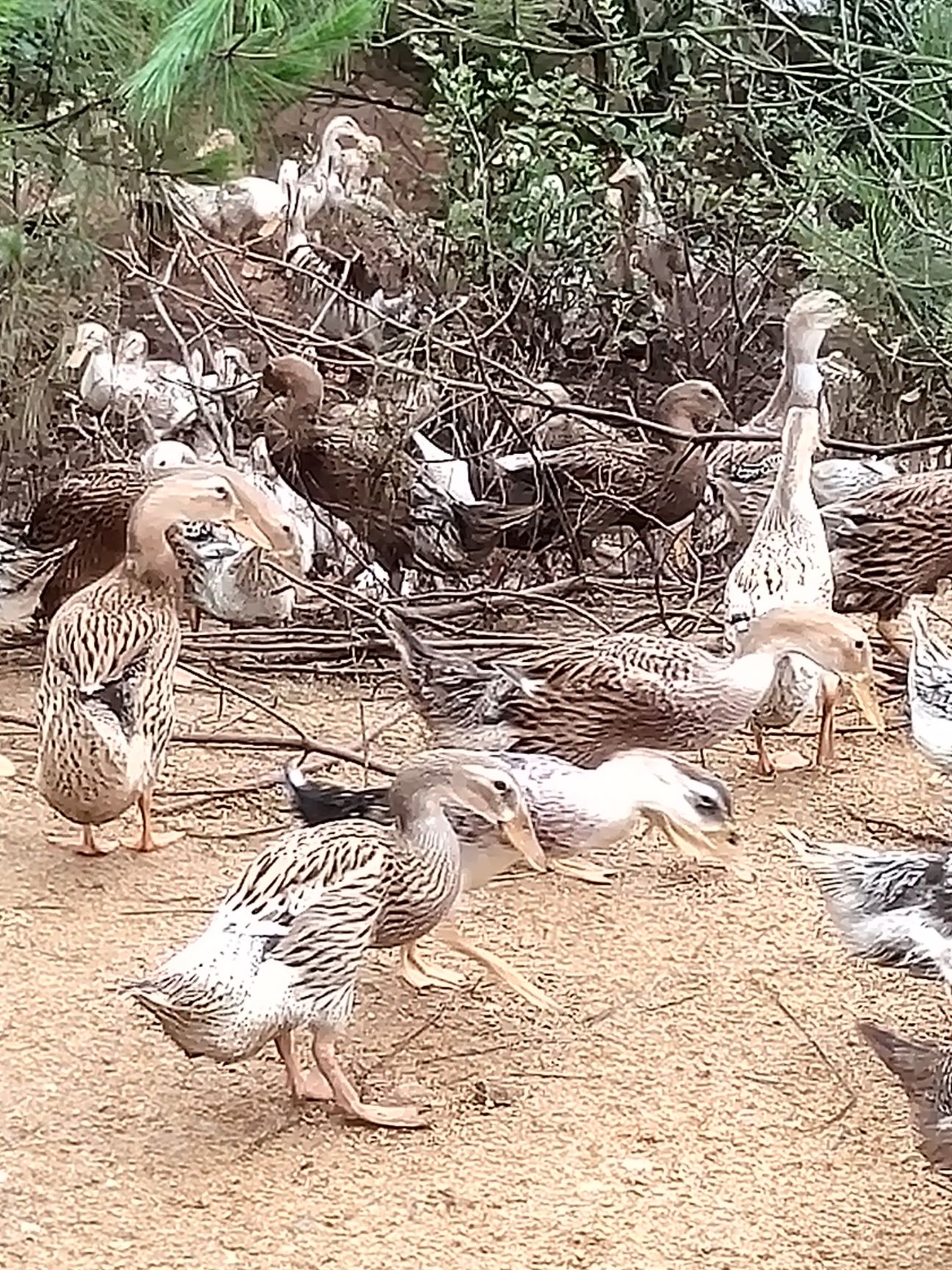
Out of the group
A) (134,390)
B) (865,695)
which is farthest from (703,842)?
(134,390)

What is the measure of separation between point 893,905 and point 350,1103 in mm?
955

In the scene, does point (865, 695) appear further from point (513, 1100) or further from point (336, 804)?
point (513, 1100)

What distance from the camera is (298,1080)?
3066 mm

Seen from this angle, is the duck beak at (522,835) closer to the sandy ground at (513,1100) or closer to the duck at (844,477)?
the sandy ground at (513,1100)

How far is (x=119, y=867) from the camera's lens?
4.15 m

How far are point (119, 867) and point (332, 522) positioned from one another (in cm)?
221

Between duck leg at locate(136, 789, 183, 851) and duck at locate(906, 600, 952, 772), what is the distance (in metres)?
1.69

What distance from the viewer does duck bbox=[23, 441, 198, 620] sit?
5.22 meters

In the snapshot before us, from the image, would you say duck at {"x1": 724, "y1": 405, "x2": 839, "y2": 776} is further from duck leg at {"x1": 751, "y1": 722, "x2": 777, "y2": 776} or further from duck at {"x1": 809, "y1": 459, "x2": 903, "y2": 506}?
duck at {"x1": 809, "y1": 459, "x2": 903, "y2": 506}

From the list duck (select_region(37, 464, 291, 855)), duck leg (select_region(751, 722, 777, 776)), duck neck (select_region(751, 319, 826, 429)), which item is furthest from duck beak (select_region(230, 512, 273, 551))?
duck neck (select_region(751, 319, 826, 429))

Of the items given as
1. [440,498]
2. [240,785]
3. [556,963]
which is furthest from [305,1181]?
[440,498]

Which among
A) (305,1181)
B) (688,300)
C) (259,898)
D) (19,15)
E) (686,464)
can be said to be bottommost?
(305,1181)

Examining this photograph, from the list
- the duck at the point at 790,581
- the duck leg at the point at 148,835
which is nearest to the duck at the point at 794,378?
the duck at the point at 790,581

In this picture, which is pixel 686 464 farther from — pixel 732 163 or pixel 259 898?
pixel 259 898
